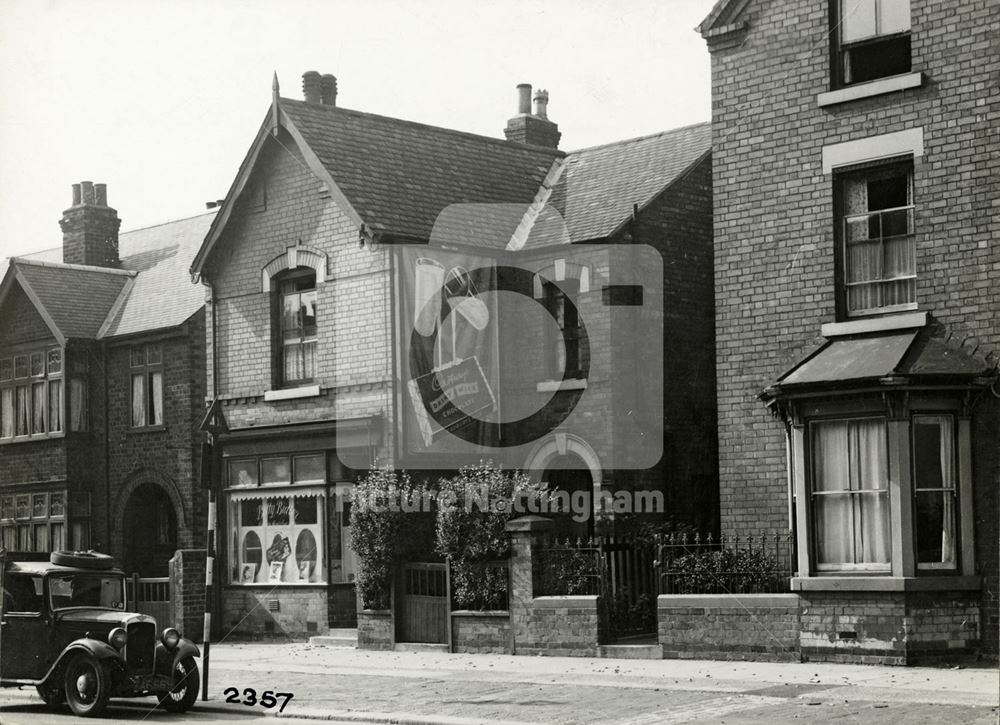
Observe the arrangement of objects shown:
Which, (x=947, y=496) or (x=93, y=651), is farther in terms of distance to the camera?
(x=947, y=496)

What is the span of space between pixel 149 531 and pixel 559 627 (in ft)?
48.6

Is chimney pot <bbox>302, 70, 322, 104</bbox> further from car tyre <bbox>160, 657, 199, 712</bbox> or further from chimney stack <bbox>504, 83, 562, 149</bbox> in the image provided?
car tyre <bbox>160, 657, 199, 712</bbox>

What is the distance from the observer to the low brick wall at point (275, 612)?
25344mm

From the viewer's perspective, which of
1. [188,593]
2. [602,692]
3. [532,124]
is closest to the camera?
[602,692]

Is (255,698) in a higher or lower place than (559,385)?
lower

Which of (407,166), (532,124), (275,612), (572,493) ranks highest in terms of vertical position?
→ (532,124)

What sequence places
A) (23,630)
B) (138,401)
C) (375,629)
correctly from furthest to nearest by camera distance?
(138,401) → (375,629) → (23,630)

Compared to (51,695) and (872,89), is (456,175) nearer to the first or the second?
(872,89)

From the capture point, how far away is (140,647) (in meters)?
16.0

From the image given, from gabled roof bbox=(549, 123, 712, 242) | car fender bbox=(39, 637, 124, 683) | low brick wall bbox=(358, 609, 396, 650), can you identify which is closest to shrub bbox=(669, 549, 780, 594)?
low brick wall bbox=(358, 609, 396, 650)

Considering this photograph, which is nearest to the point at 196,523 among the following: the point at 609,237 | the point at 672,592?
the point at 609,237

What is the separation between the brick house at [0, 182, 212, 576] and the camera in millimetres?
30125

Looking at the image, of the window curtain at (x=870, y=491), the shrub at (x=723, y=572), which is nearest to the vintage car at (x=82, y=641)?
the shrub at (x=723, y=572)

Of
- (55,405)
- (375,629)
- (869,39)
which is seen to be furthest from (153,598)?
(869,39)
